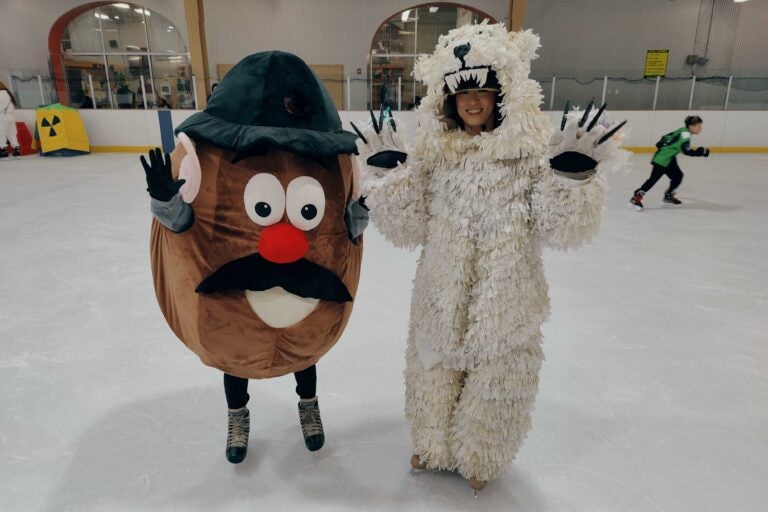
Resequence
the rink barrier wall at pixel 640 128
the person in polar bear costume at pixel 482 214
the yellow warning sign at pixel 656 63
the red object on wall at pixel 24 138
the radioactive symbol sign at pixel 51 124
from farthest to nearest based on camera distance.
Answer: the yellow warning sign at pixel 656 63, the rink barrier wall at pixel 640 128, the red object on wall at pixel 24 138, the radioactive symbol sign at pixel 51 124, the person in polar bear costume at pixel 482 214

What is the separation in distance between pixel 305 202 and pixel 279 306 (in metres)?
0.29

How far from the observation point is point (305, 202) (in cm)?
124

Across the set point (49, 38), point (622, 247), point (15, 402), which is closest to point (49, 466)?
point (15, 402)

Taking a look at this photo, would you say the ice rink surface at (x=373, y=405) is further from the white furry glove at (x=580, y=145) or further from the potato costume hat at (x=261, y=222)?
the white furry glove at (x=580, y=145)

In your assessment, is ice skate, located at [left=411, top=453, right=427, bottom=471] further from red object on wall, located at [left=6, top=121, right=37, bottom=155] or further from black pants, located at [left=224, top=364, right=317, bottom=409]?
red object on wall, located at [left=6, top=121, right=37, bottom=155]

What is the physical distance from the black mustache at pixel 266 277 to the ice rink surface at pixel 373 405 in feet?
2.21

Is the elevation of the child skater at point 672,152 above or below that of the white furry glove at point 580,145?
below

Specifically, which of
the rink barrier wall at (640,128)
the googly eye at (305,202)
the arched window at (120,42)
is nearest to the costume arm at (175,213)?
the googly eye at (305,202)

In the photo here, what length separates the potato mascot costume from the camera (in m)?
1.19

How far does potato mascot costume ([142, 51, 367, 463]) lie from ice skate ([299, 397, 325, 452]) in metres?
0.36

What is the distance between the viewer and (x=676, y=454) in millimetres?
1701

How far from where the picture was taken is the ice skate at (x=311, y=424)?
66.2 inches

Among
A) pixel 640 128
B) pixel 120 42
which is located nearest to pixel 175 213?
pixel 640 128

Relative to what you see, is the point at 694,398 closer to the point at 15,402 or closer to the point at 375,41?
the point at 15,402
